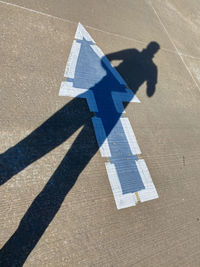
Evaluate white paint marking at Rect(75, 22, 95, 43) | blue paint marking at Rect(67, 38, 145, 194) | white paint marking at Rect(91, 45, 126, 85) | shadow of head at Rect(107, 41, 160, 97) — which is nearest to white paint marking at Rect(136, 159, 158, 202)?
blue paint marking at Rect(67, 38, 145, 194)

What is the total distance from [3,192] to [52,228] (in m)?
1.37

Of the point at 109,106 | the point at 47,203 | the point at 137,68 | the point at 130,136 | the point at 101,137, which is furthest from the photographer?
the point at 137,68

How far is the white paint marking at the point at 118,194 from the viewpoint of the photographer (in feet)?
18.4

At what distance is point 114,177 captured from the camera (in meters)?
5.93

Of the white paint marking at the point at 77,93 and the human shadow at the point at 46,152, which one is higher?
the white paint marking at the point at 77,93

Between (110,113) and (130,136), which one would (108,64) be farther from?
(130,136)

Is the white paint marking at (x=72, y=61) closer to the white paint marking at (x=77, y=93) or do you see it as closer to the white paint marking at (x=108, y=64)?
the white paint marking at (x=77, y=93)

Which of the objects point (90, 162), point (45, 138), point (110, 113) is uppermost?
point (110, 113)

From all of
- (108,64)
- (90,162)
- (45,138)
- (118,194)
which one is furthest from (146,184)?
(108,64)

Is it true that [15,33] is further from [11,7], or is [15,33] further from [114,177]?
[114,177]

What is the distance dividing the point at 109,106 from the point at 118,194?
315 centimetres

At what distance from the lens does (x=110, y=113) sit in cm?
719

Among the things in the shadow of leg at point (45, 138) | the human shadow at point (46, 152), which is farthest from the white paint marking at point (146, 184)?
the shadow of leg at point (45, 138)

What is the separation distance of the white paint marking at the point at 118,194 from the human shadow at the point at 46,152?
0.72 metres
